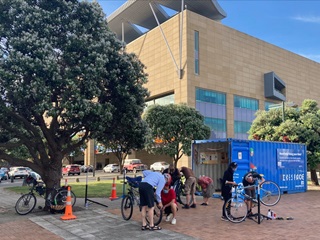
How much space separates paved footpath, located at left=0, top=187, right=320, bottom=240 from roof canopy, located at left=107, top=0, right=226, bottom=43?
45.5 m

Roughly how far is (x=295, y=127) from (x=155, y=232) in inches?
561

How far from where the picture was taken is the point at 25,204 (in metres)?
11.1

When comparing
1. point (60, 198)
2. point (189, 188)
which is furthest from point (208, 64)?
point (60, 198)

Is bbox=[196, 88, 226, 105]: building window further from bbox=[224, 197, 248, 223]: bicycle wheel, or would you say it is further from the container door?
bbox=[224, 197, 248, 223]: bicycle wheel

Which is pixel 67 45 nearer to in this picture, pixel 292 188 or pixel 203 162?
pixel 203 162

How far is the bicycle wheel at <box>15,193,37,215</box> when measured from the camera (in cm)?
1091

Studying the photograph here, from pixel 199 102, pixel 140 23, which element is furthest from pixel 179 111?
pixel 140 23

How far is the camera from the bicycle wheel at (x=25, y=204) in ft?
35.8

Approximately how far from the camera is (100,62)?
10430 millimetres

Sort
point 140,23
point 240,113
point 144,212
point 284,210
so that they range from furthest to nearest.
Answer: point 140,23
point 240,113
point 284,210
point 144,212

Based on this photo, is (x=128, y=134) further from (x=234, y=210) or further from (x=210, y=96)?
(x=210, y=96)

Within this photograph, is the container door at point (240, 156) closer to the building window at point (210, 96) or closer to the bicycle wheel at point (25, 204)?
the bicycle wheel at point (25, 204)

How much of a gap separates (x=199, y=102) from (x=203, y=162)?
3325 cm

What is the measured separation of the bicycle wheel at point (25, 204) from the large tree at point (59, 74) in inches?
32.8
